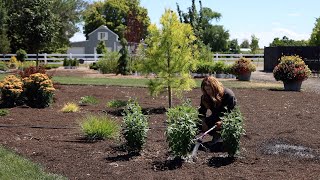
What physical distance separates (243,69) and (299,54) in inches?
452

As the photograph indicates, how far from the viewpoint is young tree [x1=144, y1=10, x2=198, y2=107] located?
12109 millimetres

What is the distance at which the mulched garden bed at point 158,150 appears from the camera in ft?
21.0

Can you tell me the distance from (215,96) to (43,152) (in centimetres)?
276

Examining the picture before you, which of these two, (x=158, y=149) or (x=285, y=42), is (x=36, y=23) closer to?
(x=158, y=149)

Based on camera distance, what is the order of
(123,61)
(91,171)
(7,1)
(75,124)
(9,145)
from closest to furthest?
(91,171) → (9,145) → (75,124) → (123,61) → (7,1)

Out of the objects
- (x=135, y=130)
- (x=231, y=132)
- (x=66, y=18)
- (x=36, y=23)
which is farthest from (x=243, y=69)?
(x=66, y=18)

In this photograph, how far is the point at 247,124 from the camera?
10.3 metres

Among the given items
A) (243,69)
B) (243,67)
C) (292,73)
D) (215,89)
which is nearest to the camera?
(215,89)

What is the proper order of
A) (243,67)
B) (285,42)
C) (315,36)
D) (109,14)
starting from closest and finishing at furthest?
(243,67) → (315,36) → (285,42) → (109,14)

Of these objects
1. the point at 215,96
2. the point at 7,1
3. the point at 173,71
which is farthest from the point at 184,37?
the point at 7,1

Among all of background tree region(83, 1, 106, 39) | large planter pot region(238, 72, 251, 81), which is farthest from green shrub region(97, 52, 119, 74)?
background tree region(83, 1, 106, 39)

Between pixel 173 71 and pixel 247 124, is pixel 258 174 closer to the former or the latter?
pixel 247 124

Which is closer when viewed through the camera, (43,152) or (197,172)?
(197,172)

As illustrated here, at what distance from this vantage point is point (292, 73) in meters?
18.8
